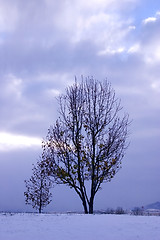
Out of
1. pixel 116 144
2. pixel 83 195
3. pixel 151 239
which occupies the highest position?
pixel 116 144

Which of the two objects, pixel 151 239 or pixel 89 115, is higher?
pixel 89 115

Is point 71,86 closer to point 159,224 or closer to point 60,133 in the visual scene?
point 60,133

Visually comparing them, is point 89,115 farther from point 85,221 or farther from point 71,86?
point 85,221

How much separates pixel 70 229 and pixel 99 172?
1272 centimetres

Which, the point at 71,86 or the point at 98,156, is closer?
the point at 98,156

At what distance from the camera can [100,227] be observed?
1373 cm

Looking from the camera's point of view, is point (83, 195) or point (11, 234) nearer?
point (11, 234)

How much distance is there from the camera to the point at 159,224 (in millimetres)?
15172

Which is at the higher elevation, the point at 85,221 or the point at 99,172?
the point at 99,172

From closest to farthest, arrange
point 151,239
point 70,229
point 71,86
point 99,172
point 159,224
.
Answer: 1. point 151,239
2. point 70,229
3. point 159,224
4. point 99,172
5. point 71,86

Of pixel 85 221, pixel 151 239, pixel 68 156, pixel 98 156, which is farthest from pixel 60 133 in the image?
pixel 151 239

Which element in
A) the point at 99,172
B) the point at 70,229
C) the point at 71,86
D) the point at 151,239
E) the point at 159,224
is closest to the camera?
the point at 151,239

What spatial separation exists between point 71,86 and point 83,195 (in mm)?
9085

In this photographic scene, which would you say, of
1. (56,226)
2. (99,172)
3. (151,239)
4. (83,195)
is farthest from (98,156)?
(151,239)
